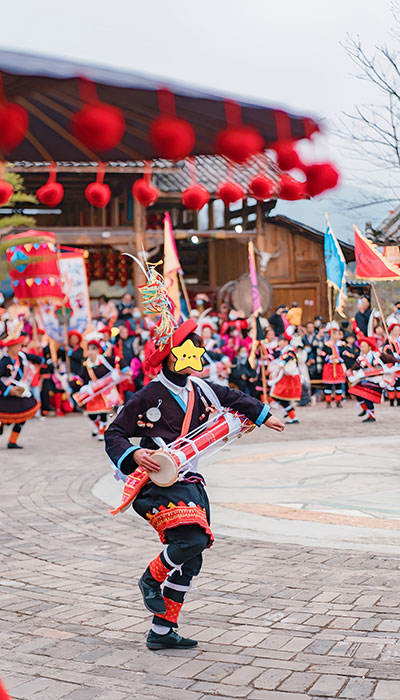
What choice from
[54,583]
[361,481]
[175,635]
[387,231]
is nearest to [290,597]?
[175,635]

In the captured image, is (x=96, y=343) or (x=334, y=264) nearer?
(x=96, y=343)

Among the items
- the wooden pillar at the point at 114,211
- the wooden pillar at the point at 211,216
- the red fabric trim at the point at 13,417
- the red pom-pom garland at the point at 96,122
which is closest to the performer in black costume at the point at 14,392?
the red fabric trim at the point at 13,417

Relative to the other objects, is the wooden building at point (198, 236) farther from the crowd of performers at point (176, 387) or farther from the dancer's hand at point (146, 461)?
the dancer's hand at point (146, 461)

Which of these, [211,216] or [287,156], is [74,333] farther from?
[287,156]

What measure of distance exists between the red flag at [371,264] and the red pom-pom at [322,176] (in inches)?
546

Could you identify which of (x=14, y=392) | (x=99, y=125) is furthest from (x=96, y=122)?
(x=14, y=392)

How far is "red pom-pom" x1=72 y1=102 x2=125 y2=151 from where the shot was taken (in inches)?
104

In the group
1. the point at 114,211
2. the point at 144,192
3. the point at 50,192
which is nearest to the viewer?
the point at 50,192

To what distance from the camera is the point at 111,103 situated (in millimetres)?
2758

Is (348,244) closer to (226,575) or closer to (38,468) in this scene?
(38,468)

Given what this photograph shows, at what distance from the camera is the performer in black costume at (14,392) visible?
1400 cm

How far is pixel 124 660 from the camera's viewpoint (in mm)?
4648

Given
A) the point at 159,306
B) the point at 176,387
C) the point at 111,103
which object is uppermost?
the point at 111,103

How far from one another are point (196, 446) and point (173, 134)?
2.46 metres
